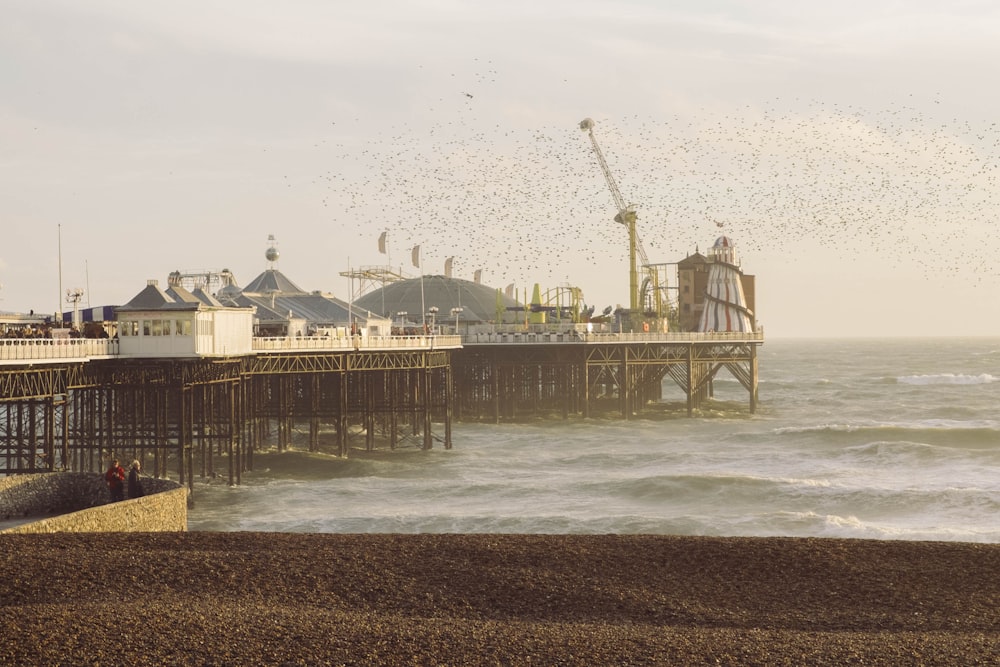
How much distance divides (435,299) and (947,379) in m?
71.7

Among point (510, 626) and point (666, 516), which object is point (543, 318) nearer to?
point (666, 516)

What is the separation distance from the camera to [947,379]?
147750mm

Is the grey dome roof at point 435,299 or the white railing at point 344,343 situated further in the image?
the grey dome roof at point 435,299

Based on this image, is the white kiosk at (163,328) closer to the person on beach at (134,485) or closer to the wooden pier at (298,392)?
the wooden pier at (298,392)

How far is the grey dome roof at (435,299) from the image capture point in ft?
350

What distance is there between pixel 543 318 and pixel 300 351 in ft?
172

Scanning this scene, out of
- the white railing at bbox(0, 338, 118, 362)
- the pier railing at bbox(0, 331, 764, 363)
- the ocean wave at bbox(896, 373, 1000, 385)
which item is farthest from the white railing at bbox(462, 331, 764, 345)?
the ocean wave at bbox(896, 373, 1000, 385)

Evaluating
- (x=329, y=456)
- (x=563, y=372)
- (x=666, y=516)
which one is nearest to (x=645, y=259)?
(x=563, y=372)

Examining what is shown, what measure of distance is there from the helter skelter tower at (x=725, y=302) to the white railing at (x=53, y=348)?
64200 mm

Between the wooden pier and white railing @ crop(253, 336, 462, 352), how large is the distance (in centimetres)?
7

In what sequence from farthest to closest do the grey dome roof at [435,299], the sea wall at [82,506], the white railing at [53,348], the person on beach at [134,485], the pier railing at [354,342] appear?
the grey dome roof at [435,299]
the pier railing at [354,342]
the white railing at [53,348]
the person on beach at [134,485]
the sea wall at [82,506]

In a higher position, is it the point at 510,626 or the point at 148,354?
the point at 148,354

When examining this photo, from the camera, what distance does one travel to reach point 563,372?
85062 millimetres

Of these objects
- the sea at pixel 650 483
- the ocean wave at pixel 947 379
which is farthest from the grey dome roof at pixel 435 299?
the ocean wave at pixel 947 379
